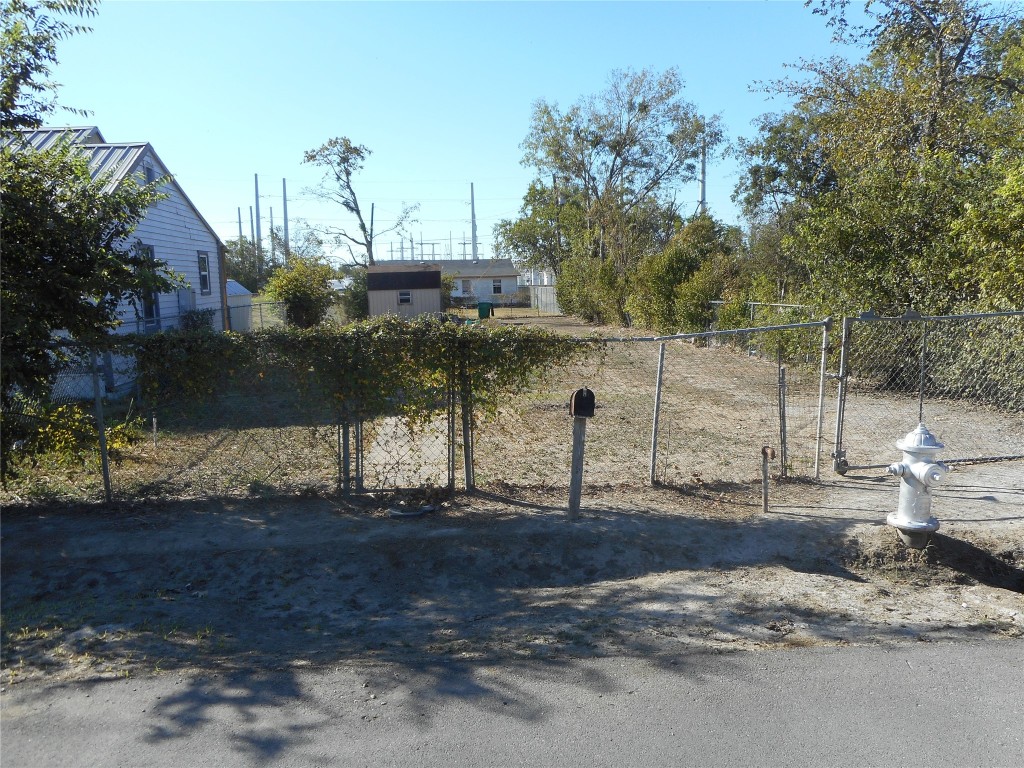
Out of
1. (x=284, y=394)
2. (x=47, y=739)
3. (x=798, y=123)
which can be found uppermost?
(x=798, y=123)

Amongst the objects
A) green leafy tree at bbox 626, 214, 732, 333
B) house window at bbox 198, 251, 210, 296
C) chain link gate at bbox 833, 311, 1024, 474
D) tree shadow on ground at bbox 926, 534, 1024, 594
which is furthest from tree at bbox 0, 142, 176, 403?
green leafy tree at bbox 626, 214, 732, 333

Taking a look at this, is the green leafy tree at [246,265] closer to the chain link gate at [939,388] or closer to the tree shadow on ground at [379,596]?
the chain link gate at [939,388]

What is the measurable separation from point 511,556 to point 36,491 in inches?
194

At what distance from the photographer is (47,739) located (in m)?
3.69

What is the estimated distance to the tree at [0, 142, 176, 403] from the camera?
666cm

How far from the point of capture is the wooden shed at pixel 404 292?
123 feet

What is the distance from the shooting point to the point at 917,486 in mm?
5965

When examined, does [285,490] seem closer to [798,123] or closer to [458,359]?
[458,359]

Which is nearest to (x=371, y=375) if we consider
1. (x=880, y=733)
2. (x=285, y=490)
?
(x=285, y=490)

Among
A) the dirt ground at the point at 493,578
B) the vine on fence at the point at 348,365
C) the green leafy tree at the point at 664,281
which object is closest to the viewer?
the dirt ground at the point at 493,578

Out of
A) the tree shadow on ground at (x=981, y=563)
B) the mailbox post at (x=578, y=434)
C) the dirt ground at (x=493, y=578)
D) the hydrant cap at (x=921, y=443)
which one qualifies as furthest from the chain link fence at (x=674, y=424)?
the tree shadow on ground at (x=981, y=563)

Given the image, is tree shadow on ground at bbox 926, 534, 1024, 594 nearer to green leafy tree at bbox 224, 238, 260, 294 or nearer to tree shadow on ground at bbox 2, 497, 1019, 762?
tree shadow on ground at bbox 2, 497, 1019, 762

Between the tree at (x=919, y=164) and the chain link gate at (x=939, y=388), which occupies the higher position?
the tree at (x=919, y=164)

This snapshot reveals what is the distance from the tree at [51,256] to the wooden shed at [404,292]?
2935 centimetres
